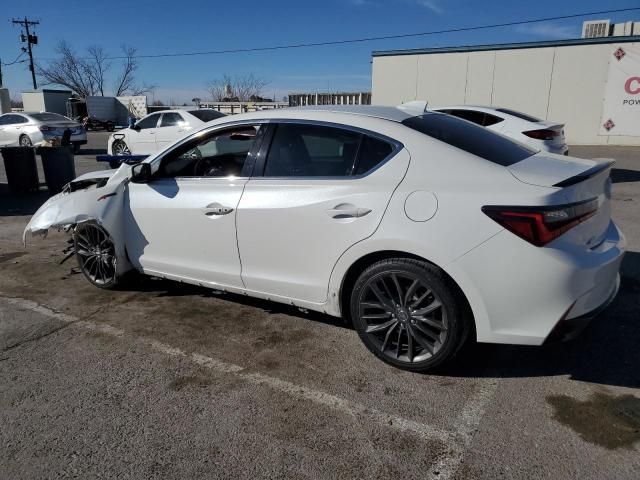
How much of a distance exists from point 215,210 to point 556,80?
20.5 meters

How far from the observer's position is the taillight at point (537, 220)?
2.56 m

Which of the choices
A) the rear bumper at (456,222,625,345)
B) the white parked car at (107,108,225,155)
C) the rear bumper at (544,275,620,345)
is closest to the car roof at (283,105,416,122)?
the rear bumper at (456,222,625,345)

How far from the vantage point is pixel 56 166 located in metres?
10.0

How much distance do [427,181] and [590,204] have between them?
91 centimetres

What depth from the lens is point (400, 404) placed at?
9.25ft

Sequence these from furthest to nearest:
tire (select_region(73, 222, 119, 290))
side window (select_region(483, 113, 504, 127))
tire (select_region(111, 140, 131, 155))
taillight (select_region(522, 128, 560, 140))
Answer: tire (select_region(111, 140, 131, 155))
side window (select_region(483, 113, 504, 127))
taillight (select_region(522, 128, 560, 140))
tire (select_region(73, 222, 119, 290))

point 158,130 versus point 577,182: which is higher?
point 577,182

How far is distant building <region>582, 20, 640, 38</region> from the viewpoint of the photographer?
83.6ft

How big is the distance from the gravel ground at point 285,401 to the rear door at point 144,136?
35.6ft

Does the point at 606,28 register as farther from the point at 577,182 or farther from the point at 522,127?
the point at 577,182

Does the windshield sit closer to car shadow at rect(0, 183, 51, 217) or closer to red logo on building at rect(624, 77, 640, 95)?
car shadow at rect(0, 183, 51, 217)

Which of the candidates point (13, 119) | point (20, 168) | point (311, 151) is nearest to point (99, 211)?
point (311, 151)

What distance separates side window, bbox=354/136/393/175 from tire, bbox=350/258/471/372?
0.61m

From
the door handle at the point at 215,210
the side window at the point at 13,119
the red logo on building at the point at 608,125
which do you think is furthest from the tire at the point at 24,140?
the red logo on building at the point at 608,125
